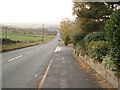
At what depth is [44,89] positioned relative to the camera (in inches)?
271

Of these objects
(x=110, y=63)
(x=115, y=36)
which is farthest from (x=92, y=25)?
(x=115, y=36)

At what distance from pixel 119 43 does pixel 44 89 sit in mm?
3567

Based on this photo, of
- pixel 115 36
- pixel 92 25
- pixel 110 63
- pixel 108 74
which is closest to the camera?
pixel 115 36

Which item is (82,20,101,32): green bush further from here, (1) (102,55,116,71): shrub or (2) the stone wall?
(1) (102,55,116,71): shrub

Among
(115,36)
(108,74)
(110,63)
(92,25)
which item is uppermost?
(92,25)

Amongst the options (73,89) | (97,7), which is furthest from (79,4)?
(73,89)

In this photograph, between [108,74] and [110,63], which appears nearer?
[110,63]

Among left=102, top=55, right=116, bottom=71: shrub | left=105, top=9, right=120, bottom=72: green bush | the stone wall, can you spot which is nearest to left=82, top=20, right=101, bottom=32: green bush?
the stone wall

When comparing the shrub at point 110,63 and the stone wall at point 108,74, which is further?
the shrub at point 110,63

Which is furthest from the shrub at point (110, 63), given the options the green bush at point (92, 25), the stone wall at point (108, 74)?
the green bush at point (92, 25)

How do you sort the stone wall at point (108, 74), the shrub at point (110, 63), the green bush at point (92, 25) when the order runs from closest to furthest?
the stone wall at point (108, 74) < the shrub at point (110, 63) < the green bush at point (92, 25)

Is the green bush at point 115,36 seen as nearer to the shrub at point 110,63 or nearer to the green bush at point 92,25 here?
the shrub at point 110,63

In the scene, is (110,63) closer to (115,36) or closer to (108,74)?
(108,74)

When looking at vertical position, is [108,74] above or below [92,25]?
below
